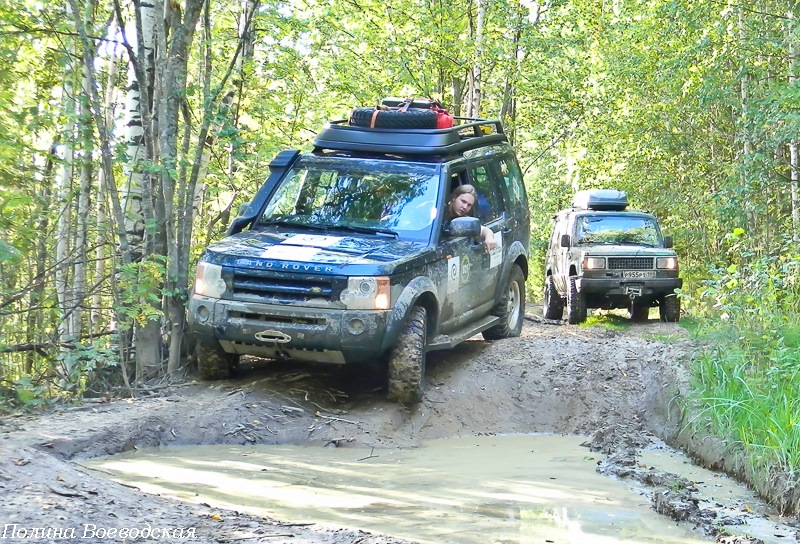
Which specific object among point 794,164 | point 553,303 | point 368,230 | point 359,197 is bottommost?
point 553,303

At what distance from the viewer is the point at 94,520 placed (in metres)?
3.97

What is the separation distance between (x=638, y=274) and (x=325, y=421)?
8462mm

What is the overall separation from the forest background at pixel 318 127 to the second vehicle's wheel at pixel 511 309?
75.5 inches

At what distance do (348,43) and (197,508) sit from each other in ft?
50.0

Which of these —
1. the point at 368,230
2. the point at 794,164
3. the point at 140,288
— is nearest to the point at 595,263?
the point at 794,164

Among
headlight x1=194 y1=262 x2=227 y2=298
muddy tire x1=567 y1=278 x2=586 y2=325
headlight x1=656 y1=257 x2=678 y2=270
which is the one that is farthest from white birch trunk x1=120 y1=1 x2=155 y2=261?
headlight x1=656 y1=257 x2=678 y2=270

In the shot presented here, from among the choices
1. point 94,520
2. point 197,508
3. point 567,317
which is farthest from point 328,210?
point 567,317

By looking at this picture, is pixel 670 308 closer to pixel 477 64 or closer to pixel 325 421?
pixel 477 64

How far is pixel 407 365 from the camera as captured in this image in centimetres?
713

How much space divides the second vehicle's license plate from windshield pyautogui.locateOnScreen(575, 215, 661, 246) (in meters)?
0.95

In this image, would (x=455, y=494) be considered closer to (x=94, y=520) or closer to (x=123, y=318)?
(x=94, y=520)

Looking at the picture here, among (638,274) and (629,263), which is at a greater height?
(629,263)

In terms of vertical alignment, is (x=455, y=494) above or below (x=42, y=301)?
below

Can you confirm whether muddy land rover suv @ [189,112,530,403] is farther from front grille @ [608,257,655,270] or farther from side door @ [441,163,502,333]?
front grille @ [608,257,655,270]
